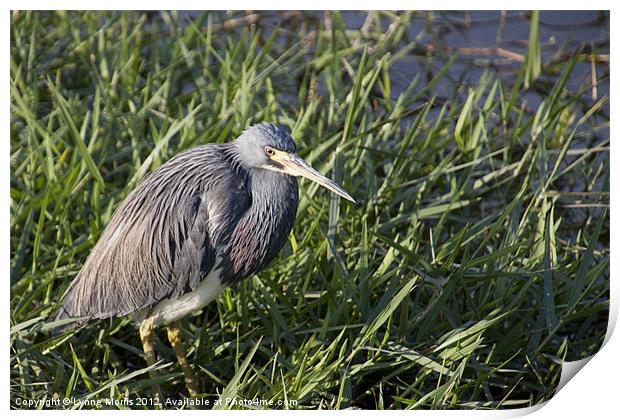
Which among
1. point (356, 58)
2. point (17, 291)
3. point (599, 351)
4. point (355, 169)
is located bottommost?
point (599, 351)

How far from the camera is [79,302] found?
2.52m

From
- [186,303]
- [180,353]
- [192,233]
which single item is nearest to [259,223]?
[192,233]

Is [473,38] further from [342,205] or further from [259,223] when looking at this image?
[259,223]

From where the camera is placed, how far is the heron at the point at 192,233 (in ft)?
7.98

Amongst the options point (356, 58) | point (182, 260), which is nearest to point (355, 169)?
point (356, 58)

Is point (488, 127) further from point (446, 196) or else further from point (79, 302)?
point (79, 302)

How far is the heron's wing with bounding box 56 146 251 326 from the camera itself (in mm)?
2436

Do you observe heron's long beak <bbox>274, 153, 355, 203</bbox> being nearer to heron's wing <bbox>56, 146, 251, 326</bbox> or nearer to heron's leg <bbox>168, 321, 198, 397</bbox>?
heron's wing <bbox>56, 146, 251, 326</bbox>

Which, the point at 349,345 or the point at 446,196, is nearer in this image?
the point at 349,345

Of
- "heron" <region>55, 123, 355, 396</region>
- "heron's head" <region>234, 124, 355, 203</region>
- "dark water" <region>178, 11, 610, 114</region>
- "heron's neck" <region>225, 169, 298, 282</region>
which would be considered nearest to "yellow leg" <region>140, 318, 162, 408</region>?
"heron" <region>55, 123, 355, 396</region>

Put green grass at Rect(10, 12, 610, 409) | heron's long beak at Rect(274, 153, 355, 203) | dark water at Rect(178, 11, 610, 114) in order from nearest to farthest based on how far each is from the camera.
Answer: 1. heron's long beak at Rect(274, 153, 355, 203)
2. green grass at Rect(10, 12, 610, 409)
3. dark water at Rect(178, 11, 610, 114)

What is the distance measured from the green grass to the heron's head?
278mm

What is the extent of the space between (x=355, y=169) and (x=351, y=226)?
0.72 feet

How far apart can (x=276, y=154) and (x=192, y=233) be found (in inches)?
Result: 11.4
